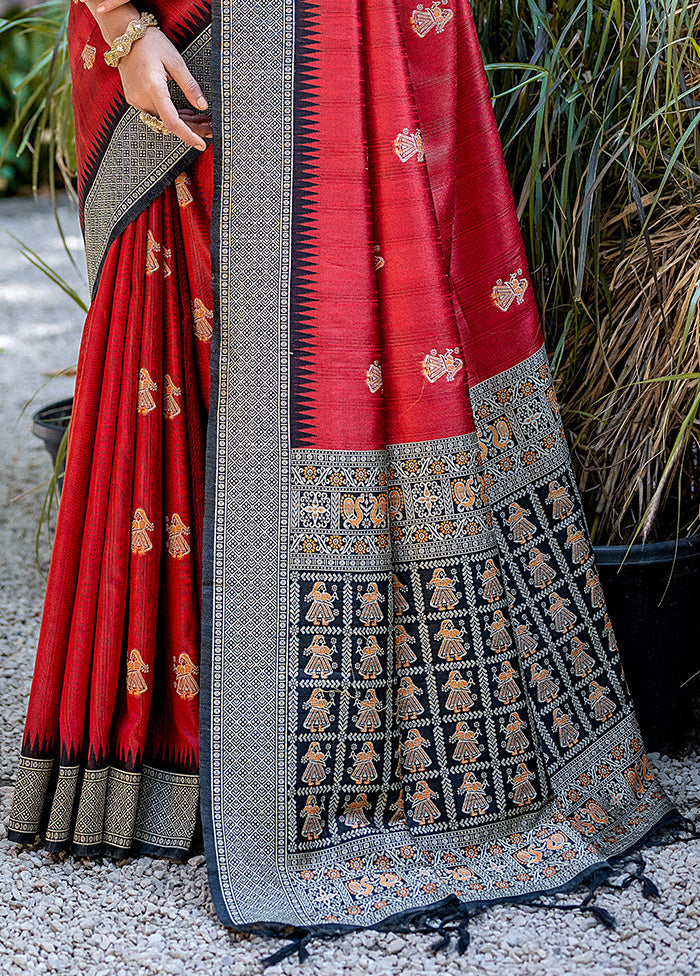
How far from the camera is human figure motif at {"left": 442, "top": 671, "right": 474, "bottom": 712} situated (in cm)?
143

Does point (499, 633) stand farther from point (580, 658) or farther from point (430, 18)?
point (430, 18)

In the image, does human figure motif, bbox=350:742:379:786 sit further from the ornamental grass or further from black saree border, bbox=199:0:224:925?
the ornamental grass

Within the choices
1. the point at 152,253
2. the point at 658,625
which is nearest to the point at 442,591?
the point at 658,625

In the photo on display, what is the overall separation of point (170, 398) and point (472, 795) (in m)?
0.71

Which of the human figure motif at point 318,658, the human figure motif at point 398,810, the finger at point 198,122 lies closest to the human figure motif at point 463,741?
the human figure motif at point 398,810

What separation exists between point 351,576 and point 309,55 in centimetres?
70

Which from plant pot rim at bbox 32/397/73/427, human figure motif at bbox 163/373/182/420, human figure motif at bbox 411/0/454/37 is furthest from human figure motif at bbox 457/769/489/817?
plant pot rim at bbox 32/397/73/427

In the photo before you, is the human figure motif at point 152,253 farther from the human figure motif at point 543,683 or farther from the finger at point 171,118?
the human figure motif at point 543,683

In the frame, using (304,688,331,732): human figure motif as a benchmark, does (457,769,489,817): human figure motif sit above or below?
below

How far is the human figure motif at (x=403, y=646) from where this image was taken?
1435 millimetres

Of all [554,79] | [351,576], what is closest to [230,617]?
[351,576]

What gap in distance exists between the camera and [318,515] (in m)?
1.39

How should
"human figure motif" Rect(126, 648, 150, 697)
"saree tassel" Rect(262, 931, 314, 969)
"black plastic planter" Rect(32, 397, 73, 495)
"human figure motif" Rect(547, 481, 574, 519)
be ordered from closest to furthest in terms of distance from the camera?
1. "saree tassel" Rect(262, 931, 314, 969)
2. "human figure motif" Rect(126, 648, 150, 697)
3. "human figure motif" Rect(547, 481, 574, 519)
4. "black plastic planter" Rect(32, 397, 73, 495)

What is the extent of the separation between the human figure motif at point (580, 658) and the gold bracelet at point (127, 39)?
105 cm
